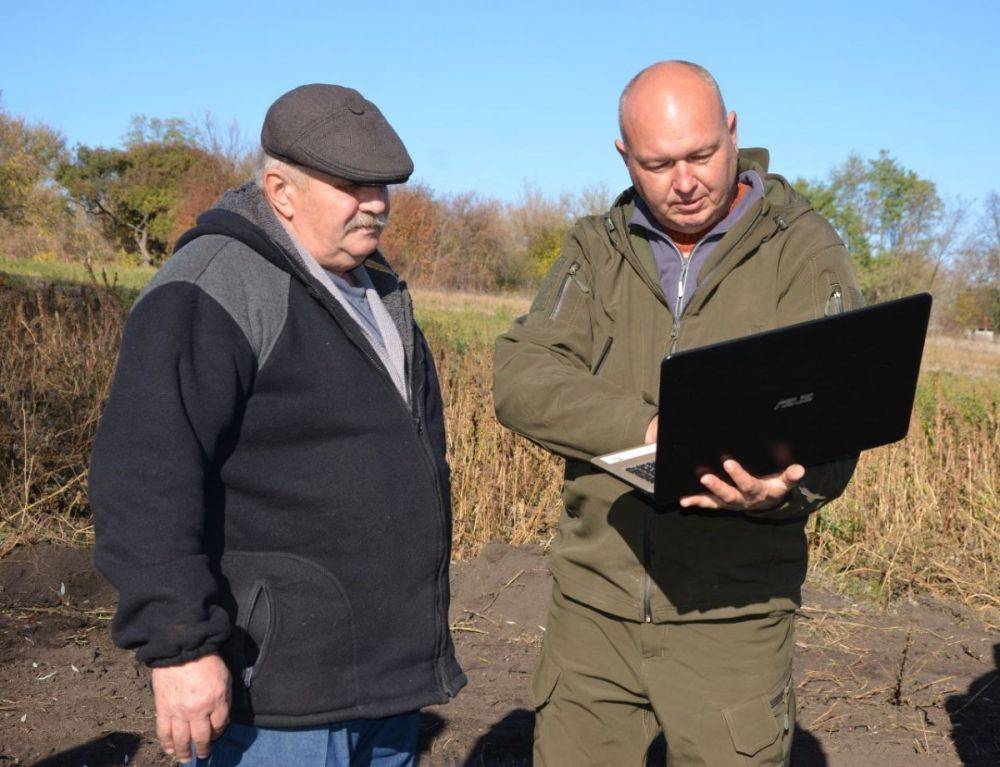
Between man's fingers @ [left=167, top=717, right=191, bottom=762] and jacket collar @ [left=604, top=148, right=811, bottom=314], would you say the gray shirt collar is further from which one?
man's fingers @ [left=167, top=717, right=191, bottom=762]

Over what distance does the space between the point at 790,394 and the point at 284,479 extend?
3.15 feet

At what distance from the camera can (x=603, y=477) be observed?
2463 mm

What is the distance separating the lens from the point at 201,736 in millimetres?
1804

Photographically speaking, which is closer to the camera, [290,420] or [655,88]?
[290,420]

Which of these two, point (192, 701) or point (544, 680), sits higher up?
point (192, 701)

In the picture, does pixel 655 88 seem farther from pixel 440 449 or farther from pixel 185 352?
pixel 185 352

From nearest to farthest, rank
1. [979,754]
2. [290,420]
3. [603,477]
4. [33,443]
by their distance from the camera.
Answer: [290,420], [603,477], [979,754], [33,443]

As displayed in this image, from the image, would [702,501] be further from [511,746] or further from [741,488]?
[511,746]

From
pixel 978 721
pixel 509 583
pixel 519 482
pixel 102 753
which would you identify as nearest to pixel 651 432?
pixel 102 753

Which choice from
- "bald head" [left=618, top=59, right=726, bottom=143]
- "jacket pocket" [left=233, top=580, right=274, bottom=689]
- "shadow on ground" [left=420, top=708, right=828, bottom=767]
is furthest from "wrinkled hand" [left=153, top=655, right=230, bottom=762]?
"shadow on ground" [left=420, top=708, right=828, bottom=767]

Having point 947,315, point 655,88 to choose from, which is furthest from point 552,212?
point 655,88

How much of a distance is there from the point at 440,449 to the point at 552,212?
44.1 m

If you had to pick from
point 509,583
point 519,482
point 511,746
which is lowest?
point 511,746

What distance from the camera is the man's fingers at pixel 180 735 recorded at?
1.78 m
